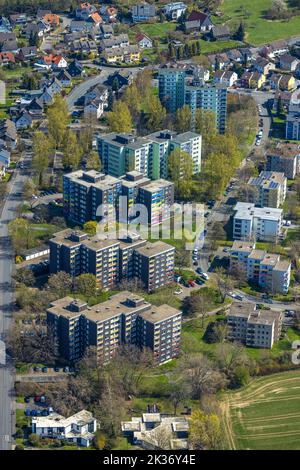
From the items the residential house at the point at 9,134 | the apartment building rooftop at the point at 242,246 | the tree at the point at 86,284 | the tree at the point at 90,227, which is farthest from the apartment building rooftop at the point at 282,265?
the residential house at the point at 9,134

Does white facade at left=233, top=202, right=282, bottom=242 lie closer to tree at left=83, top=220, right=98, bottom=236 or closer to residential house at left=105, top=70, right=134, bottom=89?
tree at left=83, top=220, right=98, bottom=236

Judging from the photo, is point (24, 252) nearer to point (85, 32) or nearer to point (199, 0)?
point (85, 32)

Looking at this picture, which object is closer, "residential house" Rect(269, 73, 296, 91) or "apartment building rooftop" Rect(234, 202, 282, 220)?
"apartment building rooftop" Rect(234, 202, 282, 220)

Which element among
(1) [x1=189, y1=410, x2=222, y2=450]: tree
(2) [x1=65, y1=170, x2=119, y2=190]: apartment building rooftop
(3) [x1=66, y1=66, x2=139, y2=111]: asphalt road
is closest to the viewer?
(1) [x1=189, y1=410, x2=222, y2=450]: tree

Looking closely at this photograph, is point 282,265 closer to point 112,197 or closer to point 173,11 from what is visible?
point 112,197

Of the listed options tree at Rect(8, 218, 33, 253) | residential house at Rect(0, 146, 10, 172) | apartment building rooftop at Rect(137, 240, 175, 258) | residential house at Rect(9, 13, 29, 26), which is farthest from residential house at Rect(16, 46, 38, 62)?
apartment building rooftop at Rect(137, 240, 175, 258)

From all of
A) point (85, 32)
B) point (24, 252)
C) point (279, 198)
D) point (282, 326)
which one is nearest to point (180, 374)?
point (282, 326)

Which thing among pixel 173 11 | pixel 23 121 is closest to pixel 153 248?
pixel 23 121
